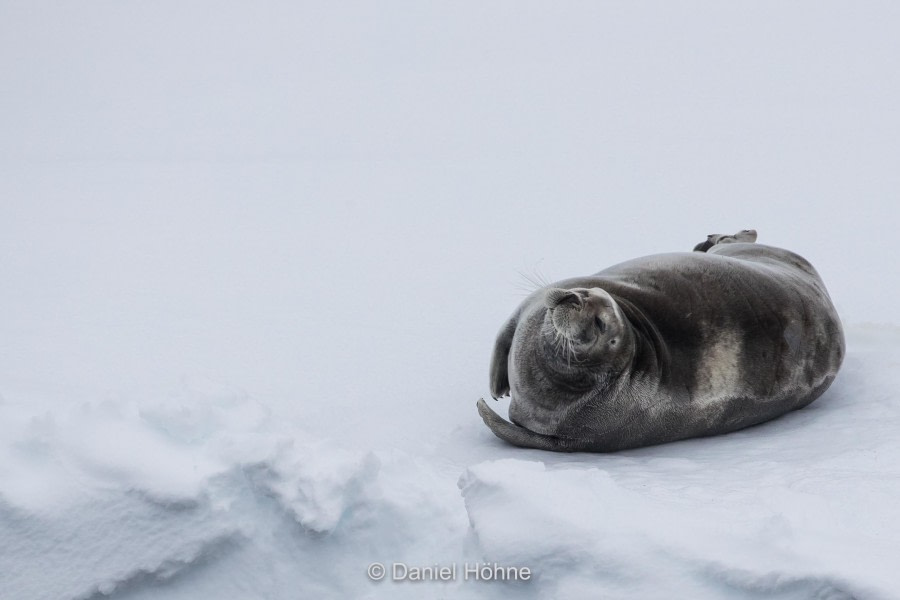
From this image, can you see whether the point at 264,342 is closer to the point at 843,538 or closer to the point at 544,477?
the point at 544,477

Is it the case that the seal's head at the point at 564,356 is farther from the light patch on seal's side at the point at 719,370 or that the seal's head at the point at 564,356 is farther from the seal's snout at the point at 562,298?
the light patch on seal's side at the point at 719,370

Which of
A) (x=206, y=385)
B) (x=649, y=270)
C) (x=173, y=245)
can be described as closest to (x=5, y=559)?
(x=206, y=385)

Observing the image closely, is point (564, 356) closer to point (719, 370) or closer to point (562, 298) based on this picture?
point (562, 298)

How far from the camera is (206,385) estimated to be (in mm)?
3502

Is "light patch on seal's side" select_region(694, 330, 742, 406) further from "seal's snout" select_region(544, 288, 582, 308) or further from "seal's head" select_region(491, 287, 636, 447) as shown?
"seal's snout" select_region(544, 288, 582, 308)

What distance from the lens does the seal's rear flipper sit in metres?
4.15

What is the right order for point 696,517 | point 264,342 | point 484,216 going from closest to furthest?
point 696,517, point 264,342, point 484,216

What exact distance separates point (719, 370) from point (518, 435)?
0.89 m

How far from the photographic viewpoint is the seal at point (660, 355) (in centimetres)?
405

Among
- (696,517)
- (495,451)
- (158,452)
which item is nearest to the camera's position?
(696,517)

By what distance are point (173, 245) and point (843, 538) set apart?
5.35 meters

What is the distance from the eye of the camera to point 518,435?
4.18 metres

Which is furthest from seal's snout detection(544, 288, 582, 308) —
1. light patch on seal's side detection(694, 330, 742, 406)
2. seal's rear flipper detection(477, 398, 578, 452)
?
light patch on seal's side detection(694, 330, 742, 406)

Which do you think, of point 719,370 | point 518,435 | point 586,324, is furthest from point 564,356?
point 719,370
